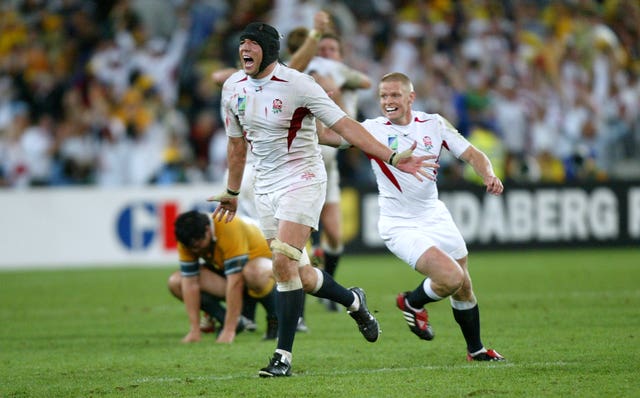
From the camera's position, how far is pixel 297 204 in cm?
767

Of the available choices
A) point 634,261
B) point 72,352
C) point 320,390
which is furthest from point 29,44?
point 320,390

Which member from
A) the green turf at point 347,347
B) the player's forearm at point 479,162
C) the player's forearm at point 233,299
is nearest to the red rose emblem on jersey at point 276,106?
the player's forearm at point 479,162

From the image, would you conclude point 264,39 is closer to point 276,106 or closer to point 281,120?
point 276,106

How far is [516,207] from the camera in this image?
19.1 m

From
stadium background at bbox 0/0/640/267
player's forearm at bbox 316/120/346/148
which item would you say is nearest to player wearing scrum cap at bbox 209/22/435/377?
player's forearm at bbox 316/120/346/148

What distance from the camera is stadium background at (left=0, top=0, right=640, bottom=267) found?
18453 mm

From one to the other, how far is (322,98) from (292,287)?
132 cm

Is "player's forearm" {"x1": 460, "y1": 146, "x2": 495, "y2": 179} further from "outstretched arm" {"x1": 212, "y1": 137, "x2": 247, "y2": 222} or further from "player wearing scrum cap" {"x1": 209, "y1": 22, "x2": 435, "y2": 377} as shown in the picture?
"outstretched arm" {"x1": 212, "y1": 137, "x2": 247, "y2": 222}

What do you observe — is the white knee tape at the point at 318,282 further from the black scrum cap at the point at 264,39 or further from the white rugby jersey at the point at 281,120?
the black scrum cap at the point at 264,39

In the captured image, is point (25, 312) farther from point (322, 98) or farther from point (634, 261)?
point (634, 261)

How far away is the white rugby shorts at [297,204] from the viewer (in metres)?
7.65

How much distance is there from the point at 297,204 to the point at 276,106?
69 cm

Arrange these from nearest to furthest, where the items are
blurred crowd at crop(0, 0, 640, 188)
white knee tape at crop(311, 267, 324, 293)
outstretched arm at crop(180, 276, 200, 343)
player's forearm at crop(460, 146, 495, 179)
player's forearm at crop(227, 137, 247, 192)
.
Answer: player's forearm at crop(460, 146, 495, 179), white knee tape at crop(311, 267, 324, 293), player's forearm at crop(227, 137, 247, 192), outstretched arm at crop(180, 276, 200, 343), blurred crowd at crop(0, 0, 640, 188)

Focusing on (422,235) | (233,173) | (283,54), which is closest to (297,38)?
(233,173)
